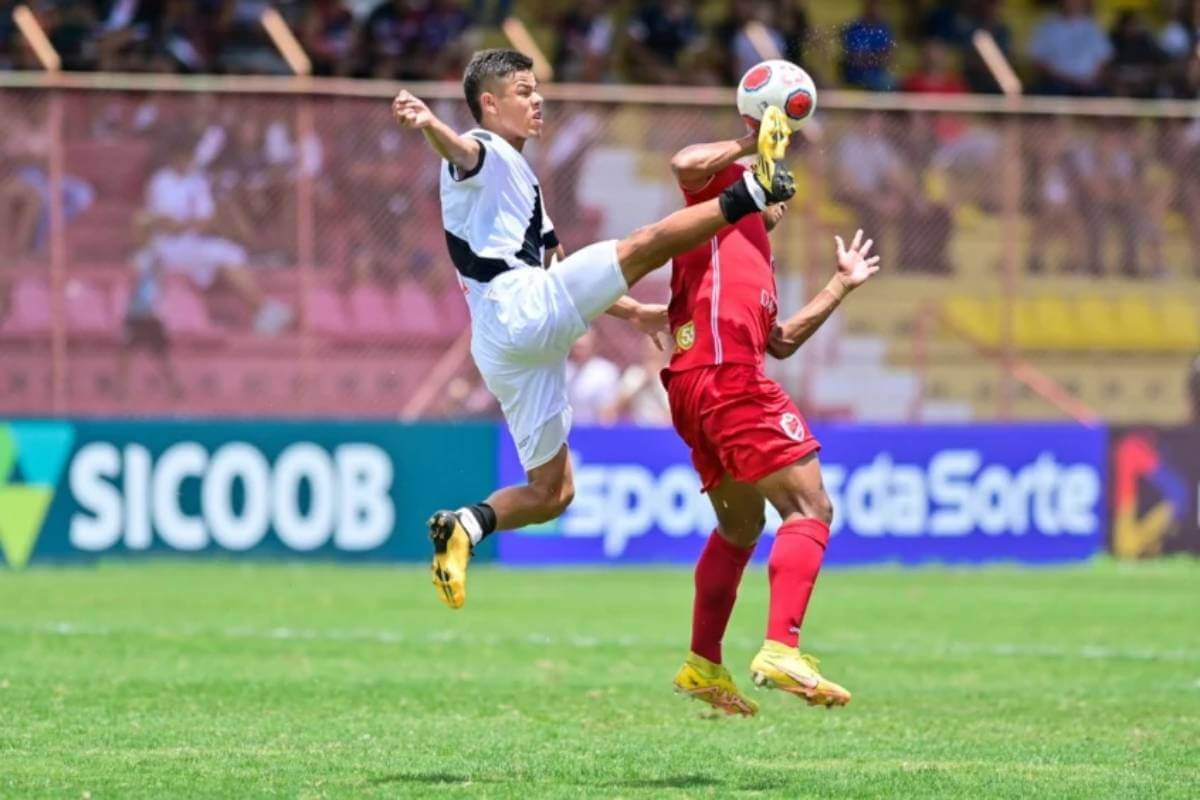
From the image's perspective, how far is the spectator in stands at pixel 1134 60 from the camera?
23.2 meters


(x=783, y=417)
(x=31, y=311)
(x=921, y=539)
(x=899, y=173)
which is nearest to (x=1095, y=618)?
(x=921, y=539)

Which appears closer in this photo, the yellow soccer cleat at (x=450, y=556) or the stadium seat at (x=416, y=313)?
the yellow soccer cleat at (x=450, y=556)

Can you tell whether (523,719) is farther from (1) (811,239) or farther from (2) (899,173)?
(2) (899,173)

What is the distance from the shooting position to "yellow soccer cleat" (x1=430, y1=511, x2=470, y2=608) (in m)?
8.20

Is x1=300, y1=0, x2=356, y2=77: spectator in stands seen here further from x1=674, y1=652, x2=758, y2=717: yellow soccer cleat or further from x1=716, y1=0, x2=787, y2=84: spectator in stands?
x1=674, y1=652, x2=758, y2=717: yellow soccer cleat

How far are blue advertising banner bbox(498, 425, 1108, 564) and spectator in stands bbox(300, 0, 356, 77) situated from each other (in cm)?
414

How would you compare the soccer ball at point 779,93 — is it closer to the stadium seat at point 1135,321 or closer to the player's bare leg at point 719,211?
the player's bare leg at point 719,211

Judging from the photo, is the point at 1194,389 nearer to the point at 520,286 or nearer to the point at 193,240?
the point at 193,240

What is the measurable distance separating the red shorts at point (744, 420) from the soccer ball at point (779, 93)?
98cm

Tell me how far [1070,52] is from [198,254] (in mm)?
10485

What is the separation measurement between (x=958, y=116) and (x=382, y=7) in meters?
5.72

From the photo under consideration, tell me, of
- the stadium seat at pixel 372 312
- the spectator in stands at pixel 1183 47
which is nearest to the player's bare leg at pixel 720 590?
the stadium seat at pixel 372 312

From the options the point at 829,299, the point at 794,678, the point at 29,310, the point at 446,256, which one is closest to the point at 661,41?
the point at 446,256

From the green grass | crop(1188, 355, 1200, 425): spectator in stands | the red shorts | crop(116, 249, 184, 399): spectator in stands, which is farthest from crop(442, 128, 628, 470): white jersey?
crop(1188, 355, 1200, 425): spectator in stands
